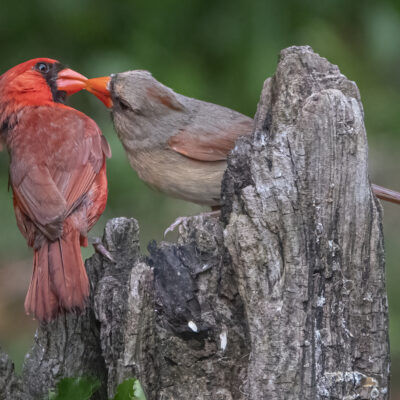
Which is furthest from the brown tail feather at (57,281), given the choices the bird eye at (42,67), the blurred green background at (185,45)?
the blurred green background at (185,45)

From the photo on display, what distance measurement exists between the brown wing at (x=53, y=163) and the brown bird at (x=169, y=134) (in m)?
0.20

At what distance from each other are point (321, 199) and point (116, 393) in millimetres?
933

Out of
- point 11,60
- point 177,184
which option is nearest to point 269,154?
point 177,184

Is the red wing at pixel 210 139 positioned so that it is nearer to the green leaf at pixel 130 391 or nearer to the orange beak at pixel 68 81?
the orange beak at pixel 68 81

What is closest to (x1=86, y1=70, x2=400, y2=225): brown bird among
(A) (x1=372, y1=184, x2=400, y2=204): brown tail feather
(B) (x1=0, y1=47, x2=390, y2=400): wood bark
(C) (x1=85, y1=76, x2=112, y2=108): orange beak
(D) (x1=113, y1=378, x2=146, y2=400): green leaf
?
(C) (x1=85, y1=76, x2=112, y2=108): orange beak

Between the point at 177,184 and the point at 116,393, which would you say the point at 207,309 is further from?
the point at 177,184

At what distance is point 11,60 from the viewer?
5535 mm

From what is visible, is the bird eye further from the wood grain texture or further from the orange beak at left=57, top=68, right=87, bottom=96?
the wood grain texture

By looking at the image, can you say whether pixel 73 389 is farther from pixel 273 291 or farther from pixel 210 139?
pixel 210 139

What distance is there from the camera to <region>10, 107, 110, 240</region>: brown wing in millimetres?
3590

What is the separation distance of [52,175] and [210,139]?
0.85 metres

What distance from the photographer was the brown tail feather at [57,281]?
3.07 metres

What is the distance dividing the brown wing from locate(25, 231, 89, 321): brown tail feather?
0.23 feet

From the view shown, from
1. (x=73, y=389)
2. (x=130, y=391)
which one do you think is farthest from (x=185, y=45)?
(x=130, y=391)
